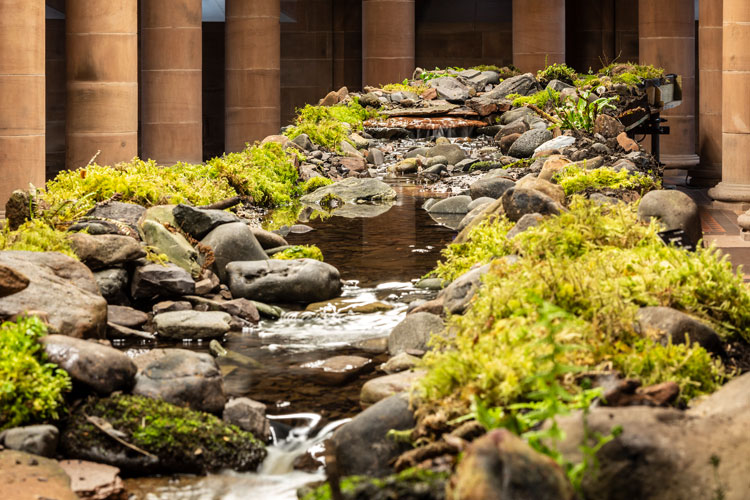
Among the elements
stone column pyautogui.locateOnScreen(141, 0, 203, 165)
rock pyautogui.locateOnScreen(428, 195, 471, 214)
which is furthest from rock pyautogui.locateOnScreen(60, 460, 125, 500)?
stone column pyautogui.locateOnScreen(141, 0, 203, 165)

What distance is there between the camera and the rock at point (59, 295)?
8609mm

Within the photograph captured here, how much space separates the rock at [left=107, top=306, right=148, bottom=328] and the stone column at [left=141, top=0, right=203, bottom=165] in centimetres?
1609

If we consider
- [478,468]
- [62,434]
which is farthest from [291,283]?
[478,468]

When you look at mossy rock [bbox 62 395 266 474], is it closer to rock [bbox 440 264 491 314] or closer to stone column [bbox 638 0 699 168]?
rock [bbox 440 264 491 314]

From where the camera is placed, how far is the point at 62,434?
7.26 m

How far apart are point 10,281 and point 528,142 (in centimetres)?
1332

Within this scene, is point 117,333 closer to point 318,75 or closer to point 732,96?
point 732,96

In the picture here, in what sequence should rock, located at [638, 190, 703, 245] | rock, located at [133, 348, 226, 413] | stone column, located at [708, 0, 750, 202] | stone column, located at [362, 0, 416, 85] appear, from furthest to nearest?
stone column, located at [362, 0, 416, 85], stone column, located at [708, 0, 750, 202], rock, located at [638, 190, 703, 245], rock, located at [133, 348, 226, 413]

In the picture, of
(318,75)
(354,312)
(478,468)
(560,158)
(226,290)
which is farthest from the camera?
(318,75)

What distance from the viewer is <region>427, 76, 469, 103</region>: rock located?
974 inches

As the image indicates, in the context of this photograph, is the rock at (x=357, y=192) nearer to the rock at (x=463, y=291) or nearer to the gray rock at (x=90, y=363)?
the rock at (x=463, y=291)

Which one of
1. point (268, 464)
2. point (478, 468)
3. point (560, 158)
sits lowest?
point (268, 464)

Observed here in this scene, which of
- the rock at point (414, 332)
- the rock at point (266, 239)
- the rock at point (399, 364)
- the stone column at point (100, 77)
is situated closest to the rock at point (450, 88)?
the stone column at point (100, 77)

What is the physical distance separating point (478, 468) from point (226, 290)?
23.3 feet
